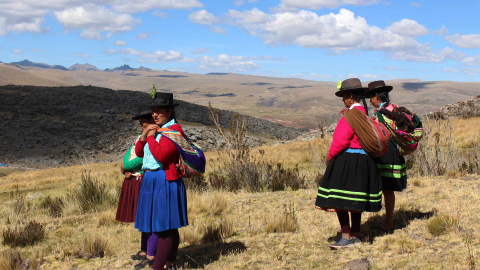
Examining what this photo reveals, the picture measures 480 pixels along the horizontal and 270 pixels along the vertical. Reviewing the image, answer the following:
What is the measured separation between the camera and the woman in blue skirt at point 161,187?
4473 millimetres

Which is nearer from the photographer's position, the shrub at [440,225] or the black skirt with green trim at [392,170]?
the black skirt with green trim at [392,170]

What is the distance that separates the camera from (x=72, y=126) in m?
31.7

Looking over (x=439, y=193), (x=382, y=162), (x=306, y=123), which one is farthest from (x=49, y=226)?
(x=306, y=123)

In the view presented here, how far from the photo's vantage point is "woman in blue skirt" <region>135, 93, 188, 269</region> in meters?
4.47

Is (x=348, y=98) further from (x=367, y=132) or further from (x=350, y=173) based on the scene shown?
(x=350, y=173)

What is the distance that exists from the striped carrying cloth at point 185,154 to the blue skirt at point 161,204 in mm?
182

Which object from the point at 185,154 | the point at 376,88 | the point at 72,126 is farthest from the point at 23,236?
the point at 72,126

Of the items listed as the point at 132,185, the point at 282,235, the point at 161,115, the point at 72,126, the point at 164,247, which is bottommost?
the point at 72,126

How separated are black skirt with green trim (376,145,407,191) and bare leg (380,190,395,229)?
10.0 inches

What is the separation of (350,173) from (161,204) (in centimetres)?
210

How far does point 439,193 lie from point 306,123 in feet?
277

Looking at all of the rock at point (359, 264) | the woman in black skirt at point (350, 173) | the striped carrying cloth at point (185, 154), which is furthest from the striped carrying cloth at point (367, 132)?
the striped carrying cloth at point (185, 154)

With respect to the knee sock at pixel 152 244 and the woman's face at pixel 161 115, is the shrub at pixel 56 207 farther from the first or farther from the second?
the woman's face at pixel 161 115

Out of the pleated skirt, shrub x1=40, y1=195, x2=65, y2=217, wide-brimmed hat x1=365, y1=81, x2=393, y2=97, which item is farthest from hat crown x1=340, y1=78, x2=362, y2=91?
shrub x1=40, y1=195, x2=65, y2=217
